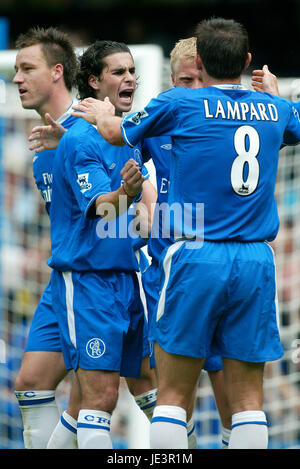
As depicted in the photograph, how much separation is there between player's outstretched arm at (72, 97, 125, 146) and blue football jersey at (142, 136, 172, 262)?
0.57 meters

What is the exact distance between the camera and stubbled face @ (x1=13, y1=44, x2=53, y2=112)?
4.24 meters

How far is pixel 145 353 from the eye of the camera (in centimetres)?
397

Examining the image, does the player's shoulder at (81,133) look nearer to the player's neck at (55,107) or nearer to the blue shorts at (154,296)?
the player's neck at (55,107)

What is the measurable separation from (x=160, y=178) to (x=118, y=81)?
1.78 ft

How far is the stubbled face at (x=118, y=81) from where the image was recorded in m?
3.99

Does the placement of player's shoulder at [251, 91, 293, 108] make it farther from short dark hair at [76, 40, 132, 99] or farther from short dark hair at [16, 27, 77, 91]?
short dark hair at [16, 27, 77, 91]

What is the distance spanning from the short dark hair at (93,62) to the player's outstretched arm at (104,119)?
1.71 feet

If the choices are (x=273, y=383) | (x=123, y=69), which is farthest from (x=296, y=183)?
(x=123, y=69)

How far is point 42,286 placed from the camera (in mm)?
6879

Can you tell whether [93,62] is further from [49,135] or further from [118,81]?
[49,135]

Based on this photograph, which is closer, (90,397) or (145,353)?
(90,397)

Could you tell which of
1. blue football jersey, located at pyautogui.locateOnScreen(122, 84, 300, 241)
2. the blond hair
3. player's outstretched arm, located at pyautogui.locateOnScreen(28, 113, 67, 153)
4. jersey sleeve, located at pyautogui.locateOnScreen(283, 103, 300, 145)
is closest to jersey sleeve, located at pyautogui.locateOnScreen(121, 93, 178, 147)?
blue football jersey, located at pyautogui.locateOnScreen(122, 84, 300, 241)
